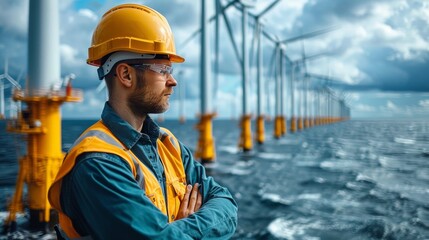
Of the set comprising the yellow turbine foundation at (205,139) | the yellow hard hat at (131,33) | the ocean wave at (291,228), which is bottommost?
the ocean wave at (291,228)

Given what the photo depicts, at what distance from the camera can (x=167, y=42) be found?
279 cm

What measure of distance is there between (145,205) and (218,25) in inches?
1205

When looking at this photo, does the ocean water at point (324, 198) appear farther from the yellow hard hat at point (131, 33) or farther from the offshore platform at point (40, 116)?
the yellow hard hat at point (131, 33)

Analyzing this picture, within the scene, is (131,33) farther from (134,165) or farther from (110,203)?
(110,203)

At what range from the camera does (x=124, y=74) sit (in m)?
2.56

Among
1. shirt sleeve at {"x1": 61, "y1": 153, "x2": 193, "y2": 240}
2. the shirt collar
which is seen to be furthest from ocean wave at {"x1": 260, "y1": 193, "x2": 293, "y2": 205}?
shirt sleeve at {"x1": 61, "y1": 153, "x2": 193, "y2": 240}

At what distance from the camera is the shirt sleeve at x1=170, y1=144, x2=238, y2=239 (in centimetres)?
237

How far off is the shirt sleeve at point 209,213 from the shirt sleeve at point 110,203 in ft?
0.64

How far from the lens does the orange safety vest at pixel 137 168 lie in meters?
2.21

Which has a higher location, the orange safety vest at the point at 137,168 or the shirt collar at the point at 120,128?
the shirt collar at the point at 120,128

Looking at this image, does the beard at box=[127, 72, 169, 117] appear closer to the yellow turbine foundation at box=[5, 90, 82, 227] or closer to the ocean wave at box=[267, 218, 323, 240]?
the yellow turbine foundation at box=[5, 90, 82, 227]

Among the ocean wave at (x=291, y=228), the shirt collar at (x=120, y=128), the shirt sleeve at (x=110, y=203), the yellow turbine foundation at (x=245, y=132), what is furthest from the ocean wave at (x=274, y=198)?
the yellow turbine foundation at (x=245, y=132)

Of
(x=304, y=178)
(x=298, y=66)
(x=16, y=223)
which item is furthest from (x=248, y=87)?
(x=298, y=66)

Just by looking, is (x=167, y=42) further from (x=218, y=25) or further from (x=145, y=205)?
(x=218, y=25)
